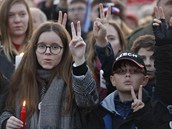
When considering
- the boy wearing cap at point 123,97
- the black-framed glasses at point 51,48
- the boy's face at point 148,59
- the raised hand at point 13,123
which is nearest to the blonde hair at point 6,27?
the black-framed glasses at point 51,48

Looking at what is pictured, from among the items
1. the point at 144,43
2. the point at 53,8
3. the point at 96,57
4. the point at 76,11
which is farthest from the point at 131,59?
the point at 53,8

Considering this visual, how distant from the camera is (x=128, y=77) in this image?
517 centimetres

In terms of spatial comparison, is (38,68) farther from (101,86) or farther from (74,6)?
(74,6)

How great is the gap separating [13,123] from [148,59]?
1545 mm

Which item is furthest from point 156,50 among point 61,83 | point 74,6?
point 74,6

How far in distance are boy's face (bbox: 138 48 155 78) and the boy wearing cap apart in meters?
0.47

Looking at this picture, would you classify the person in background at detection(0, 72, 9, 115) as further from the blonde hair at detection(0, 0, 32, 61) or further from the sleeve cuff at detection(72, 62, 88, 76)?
the blonde hair at detection(0, 0, 32, 61)

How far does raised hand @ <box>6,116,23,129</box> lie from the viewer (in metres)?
4.97

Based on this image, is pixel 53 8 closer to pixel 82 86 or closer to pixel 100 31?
pixel 100 31

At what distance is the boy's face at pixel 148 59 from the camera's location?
19.0 ft

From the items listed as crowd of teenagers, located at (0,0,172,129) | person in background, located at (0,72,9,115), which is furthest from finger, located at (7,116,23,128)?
person in background, located at (0,72,9,115)

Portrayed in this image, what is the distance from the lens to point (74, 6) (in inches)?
340

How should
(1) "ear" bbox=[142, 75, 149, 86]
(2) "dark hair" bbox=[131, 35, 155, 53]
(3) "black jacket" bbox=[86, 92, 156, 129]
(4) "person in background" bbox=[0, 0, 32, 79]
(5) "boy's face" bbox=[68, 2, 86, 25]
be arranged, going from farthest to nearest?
(5) "boy's face" bbox=[68, 2, 86, 25], (4) "person in background" bbox=[0, 0, 32, 79], (2) "dark hair" bbox=[131, 35, 155, 53], (1) "ear" bbox=[142, 75, 149, 86], (3) "black jacket" bbox=[86, 92, 156, 129]

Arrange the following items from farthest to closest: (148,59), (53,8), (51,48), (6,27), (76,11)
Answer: (53,8), (76,11), (6,27), (148,59), (51,48)
